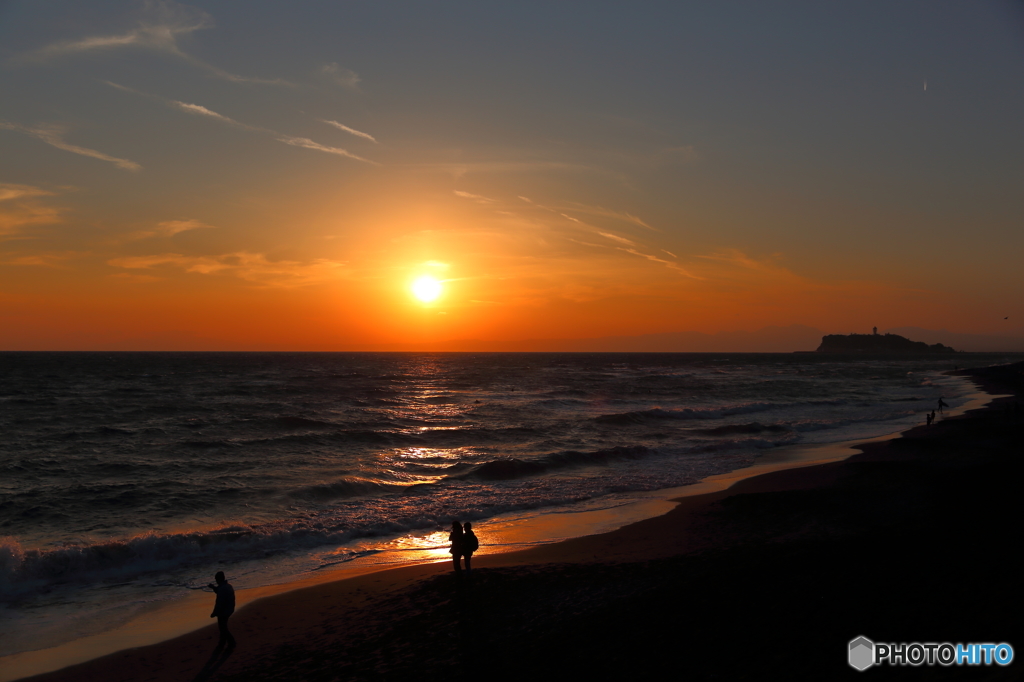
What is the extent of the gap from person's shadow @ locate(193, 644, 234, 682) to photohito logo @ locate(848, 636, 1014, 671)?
10003 mm

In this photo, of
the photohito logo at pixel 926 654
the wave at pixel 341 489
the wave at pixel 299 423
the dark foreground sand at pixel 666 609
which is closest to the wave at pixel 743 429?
the dark foreground sand at pixel 666 609

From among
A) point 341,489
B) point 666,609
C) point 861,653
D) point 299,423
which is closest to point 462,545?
point 666,609

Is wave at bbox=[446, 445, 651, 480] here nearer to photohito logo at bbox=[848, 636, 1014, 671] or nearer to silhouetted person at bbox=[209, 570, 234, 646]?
silhouetted person at bbox=[209, 570, 234, 646]

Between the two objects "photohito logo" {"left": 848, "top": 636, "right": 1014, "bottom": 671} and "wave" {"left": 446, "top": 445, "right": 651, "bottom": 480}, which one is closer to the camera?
"photohito logo" {"left": 848, "top": 636, "right": 1014, "bottom": 671}

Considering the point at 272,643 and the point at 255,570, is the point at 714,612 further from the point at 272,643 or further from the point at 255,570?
the point at 255,570

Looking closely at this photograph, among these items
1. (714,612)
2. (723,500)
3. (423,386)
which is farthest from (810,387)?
(714,612)

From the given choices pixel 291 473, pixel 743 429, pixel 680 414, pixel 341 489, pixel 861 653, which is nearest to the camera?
pixel 861 653

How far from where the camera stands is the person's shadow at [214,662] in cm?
989

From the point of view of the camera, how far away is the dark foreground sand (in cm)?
876

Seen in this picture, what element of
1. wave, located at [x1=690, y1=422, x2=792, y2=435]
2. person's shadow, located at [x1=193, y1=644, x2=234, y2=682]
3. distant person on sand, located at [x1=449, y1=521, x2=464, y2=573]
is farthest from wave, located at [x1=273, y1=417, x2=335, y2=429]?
person's shadow, located at [x1=193, y1=644, x2=234, y2=682]

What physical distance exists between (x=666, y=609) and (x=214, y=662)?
8.17m

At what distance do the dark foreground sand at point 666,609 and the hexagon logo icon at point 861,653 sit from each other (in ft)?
0.54

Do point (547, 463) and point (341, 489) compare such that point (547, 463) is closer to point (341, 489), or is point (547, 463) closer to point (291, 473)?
point (341, 489)

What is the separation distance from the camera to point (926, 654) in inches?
310
